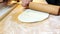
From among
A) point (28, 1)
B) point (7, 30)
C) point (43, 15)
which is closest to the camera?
point (7, 30)

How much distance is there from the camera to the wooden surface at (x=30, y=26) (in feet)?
1.46

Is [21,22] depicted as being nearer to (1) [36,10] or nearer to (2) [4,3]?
(1) [36,10]

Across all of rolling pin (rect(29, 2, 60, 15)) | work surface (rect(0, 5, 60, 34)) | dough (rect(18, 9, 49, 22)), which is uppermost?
rolling pin (rect(29, 2, 60, 15))

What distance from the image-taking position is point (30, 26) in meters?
0.49

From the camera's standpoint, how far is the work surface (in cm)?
Result: 45

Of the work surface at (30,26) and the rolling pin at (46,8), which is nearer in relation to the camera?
the work surface at (30,26)

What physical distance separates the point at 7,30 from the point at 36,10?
0.81 feet

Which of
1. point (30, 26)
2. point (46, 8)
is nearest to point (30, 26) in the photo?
point (30, 26)

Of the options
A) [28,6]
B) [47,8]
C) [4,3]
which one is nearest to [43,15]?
[47,8]

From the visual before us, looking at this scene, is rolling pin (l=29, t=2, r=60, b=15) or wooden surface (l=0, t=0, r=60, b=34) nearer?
wooden surface (l=0, t=0, r=60, b=34)

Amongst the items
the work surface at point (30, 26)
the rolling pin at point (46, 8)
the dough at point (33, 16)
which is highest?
the rolling pin at point (46, 8)

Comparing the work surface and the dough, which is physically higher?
the dough

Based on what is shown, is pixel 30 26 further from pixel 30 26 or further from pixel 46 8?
pixel 46 8

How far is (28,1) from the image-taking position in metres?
0.68
